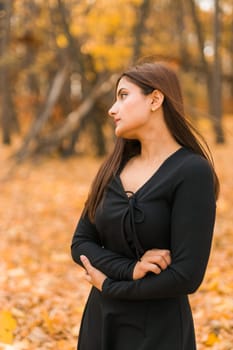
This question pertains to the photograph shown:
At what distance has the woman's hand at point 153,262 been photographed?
1901mm

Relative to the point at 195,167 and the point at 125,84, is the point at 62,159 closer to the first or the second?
the point at 125,84

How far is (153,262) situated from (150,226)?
0.47ft

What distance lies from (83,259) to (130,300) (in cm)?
27

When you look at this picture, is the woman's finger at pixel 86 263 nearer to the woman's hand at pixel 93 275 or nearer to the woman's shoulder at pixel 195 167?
the woman's hand at pixel 93 275

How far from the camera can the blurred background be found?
14.3 feet

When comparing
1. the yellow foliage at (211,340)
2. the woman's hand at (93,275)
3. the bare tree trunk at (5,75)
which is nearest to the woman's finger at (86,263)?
the woman's hand at (93,275)

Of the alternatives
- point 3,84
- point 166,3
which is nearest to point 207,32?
point 166,3

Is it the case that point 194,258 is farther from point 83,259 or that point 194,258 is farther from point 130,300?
point 83,259

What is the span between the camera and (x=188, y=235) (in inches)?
73.1

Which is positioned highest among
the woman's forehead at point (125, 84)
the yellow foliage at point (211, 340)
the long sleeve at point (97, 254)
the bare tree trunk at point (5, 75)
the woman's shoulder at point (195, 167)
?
the bare tree trunk at point (5, 75)

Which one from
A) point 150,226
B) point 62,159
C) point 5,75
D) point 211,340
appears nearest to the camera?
point 150,226

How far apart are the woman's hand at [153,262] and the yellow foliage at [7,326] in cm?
218

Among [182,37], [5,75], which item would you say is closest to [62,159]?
[5,75]

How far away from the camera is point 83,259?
2.16m
